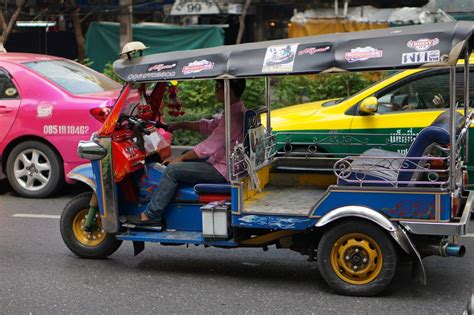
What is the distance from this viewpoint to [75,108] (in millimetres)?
9477

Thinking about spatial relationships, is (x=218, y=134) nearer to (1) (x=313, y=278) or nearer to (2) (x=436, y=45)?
(1) (x=313, y=278)

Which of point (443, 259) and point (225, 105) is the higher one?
point (225, 105)

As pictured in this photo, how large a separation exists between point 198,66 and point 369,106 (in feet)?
9.57

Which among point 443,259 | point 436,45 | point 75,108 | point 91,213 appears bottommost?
point 443,259

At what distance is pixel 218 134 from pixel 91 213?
1.29 m

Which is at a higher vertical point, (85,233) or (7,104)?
(7,104)

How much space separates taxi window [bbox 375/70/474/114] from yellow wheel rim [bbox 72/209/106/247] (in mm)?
3448

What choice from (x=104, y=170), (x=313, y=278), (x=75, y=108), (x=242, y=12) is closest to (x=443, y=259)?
(x=313, y=278)

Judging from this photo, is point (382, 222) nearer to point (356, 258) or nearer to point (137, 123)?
point (356, 258)

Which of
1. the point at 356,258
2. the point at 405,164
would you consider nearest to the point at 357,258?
the point at 356,258

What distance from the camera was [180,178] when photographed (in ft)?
21.2

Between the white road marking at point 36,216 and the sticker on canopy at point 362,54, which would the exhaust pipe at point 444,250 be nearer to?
the sticker on canopy at point 362,54

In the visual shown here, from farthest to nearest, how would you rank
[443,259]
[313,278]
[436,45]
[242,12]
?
[242,12], [443,259], [313,278], [436,45]

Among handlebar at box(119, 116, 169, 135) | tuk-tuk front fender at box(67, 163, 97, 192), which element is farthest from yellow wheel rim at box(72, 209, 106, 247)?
handlebar at box(119, 116, 169, 135)
